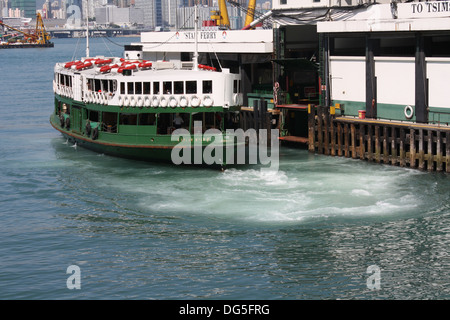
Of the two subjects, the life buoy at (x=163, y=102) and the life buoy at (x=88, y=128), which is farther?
the life buoy at (x=88, y=128)

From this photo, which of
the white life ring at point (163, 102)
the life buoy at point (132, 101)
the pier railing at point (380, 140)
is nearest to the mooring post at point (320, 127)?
the pier railing at point (380, 140)

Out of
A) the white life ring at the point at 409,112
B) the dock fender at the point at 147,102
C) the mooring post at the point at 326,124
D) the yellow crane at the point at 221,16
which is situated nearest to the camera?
the white life ring at the point at 409,112

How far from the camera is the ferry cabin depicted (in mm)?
41406

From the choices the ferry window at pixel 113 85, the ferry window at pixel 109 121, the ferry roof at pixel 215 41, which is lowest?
the ferry window at pixel 109 121

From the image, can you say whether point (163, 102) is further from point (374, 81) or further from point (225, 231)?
point (225, 231)

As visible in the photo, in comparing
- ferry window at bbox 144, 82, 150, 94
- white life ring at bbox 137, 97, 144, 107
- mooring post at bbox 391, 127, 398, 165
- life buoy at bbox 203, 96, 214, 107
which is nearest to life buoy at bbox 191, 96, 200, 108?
life buoy at bbox 203, 96, 214, 107

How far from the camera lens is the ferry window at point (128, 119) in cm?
4369

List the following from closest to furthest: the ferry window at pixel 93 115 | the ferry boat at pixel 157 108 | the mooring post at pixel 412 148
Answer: the mooring post at pixel 412 148 → the ferry boat at pixel 157 108 → the ferry window at pixel 93 115

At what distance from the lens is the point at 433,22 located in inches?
1560

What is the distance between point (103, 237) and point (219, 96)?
14061mm

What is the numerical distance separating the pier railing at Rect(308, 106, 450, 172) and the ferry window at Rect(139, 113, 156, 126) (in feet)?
34.5

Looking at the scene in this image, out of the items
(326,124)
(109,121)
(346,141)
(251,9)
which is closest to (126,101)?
(109,121)

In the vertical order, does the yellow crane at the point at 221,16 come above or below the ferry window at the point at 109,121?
above

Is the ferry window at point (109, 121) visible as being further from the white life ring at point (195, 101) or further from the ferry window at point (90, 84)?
the white life ring at point (195, 101)
